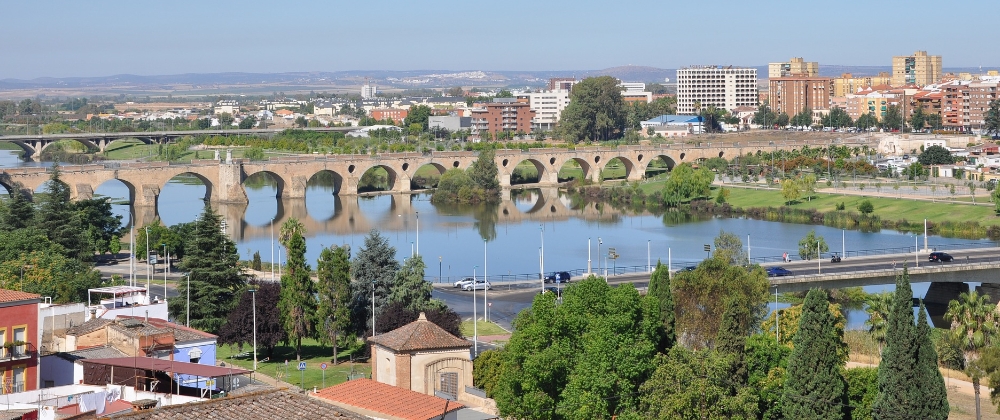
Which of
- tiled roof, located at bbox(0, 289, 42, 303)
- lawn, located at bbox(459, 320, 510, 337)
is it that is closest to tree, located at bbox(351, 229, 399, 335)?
lawn, located at bbox(459, 320, 510, 337)

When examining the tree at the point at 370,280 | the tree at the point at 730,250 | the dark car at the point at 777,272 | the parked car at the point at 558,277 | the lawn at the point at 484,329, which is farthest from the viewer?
the parked car at the point at 558,277

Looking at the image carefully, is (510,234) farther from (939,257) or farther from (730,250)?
(939,257)

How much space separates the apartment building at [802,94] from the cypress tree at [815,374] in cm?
12484

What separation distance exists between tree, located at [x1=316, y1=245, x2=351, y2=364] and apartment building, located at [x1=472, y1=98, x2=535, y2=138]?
106375 millimetres

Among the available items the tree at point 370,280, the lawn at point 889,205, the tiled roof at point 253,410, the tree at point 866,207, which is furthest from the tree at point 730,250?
the tiled roof at point 253,410

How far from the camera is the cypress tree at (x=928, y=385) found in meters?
21.5

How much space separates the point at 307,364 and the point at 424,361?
18.4ft

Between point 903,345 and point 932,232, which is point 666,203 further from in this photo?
point 903,345

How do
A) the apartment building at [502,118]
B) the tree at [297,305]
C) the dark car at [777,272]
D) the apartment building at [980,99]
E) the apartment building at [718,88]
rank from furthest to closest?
1. the apartment building at [718,88]
2. the apartment building at [502,118]
3. the apartment building at [980,99]
4. the dark car at [777,272]
5. the tree at [297,305]

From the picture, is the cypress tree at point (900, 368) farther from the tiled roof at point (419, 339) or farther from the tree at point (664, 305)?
the tiled roof at point (419, 339)

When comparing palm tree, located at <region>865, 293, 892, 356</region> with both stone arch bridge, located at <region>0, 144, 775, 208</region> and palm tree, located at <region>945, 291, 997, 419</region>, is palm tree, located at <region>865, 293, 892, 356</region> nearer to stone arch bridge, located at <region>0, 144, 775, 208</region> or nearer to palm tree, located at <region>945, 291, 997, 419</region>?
palm tree, located at <region>945, 291, 997, 419</region>

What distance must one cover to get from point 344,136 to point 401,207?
5741cm

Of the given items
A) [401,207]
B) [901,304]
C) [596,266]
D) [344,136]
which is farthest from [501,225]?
[344,136]

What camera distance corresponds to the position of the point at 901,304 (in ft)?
71.9
